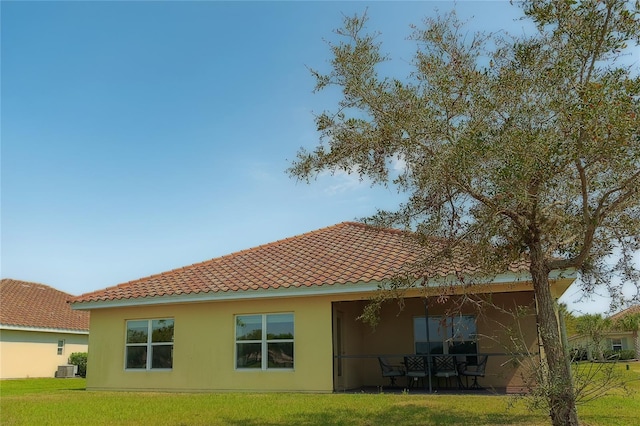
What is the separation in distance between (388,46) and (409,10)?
106 centimetres

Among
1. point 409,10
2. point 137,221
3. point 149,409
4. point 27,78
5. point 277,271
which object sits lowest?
point 149,409

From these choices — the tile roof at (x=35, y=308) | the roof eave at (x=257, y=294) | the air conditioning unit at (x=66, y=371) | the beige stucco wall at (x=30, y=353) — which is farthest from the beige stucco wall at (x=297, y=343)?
the tile roof at (x=35, y=308)

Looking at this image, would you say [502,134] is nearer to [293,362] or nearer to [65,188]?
[293,362]

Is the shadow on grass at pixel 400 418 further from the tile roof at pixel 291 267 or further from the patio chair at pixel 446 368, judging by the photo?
the patio chair at pixel 446 368

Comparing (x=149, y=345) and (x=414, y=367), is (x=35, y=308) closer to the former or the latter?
(x=149, y=345)

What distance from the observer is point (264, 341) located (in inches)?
638

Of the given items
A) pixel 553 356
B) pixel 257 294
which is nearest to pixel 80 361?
pixel 257 294

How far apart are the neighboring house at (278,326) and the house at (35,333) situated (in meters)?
9.40

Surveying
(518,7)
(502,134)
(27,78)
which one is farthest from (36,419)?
(518,7)

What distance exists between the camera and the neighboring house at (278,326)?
15523 millimetres

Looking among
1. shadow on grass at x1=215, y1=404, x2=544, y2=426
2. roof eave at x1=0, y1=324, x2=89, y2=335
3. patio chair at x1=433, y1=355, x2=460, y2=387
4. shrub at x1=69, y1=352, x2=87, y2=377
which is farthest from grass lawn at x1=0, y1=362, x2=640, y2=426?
shrub at x1=69, y1=352, x2=87, y2=377

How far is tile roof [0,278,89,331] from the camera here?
93.4ft

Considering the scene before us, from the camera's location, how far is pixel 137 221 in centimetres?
1745

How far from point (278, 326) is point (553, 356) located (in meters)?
9.76
